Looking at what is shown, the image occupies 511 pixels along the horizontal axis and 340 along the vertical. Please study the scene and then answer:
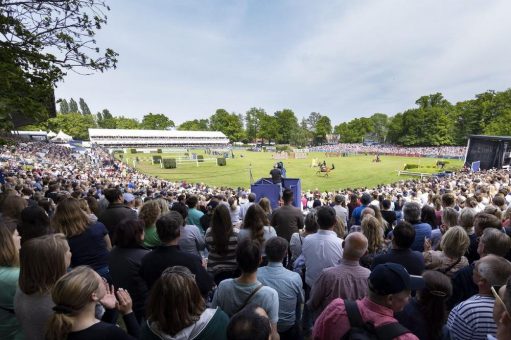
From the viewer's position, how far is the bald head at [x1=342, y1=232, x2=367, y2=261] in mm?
3168

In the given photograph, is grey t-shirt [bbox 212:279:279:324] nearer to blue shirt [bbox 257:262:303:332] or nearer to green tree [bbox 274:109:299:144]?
blue shirt [bbox 257:262:303:332]

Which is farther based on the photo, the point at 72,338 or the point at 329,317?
the point at 329,317

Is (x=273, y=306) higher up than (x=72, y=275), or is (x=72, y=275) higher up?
(x=72, y=275)

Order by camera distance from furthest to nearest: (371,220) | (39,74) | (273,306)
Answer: (39,74) → (371,220) → (273,306)

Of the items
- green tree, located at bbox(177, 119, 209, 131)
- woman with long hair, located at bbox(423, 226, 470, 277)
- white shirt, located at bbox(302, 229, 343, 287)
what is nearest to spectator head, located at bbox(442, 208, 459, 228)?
woman with long hair, located at bbox(423, 226, 470, 277)

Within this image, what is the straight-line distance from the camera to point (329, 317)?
7.73 ft

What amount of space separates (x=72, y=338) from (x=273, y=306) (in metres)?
1.65

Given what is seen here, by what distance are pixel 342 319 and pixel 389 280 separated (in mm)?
461

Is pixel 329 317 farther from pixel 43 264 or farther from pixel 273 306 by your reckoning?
pixel 43 264

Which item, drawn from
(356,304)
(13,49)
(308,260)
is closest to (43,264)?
(356,304)

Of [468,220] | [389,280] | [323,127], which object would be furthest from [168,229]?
[323,127]

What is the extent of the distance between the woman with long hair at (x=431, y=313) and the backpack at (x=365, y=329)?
53cm

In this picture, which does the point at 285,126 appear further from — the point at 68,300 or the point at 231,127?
the point at 68,300

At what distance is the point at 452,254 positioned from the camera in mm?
3771
